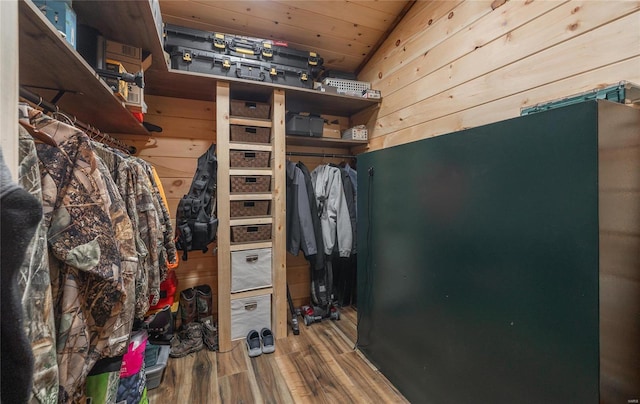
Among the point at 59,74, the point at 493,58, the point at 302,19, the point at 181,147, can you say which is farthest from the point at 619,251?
the point at 181,147

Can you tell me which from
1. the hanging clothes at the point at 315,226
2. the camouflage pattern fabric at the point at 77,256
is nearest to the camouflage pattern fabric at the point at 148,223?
the camouflage pattern fabric at the point at 77,256

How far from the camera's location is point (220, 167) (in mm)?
1848

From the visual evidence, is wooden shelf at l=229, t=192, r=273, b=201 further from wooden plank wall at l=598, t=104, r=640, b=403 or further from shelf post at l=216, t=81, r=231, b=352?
wooden plank wall at l=598, t=104, r=640, b=403

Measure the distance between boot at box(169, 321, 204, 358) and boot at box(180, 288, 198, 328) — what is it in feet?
0.18

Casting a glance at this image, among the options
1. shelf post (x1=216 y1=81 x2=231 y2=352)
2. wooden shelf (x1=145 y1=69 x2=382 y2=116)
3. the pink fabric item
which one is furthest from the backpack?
the pink fabric item

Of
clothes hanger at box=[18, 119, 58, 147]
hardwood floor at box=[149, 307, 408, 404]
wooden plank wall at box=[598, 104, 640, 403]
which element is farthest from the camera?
hardwood floor at box=[149, 307, 408, 404]

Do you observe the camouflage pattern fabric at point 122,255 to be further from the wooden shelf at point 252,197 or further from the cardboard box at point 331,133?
the cardboard box at point 331,133

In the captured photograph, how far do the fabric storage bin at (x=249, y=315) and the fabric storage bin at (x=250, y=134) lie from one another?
1.22m

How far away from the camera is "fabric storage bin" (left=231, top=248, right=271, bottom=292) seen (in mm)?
1917

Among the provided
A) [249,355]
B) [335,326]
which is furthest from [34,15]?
[335,326]

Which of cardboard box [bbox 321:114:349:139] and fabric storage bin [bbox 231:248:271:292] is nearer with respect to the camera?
fabric storage bin [bbox 231:248:271:292]

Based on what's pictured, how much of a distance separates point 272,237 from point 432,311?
1.26 m

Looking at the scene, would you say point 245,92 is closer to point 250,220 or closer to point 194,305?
point 250,220

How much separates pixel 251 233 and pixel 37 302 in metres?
1.50
